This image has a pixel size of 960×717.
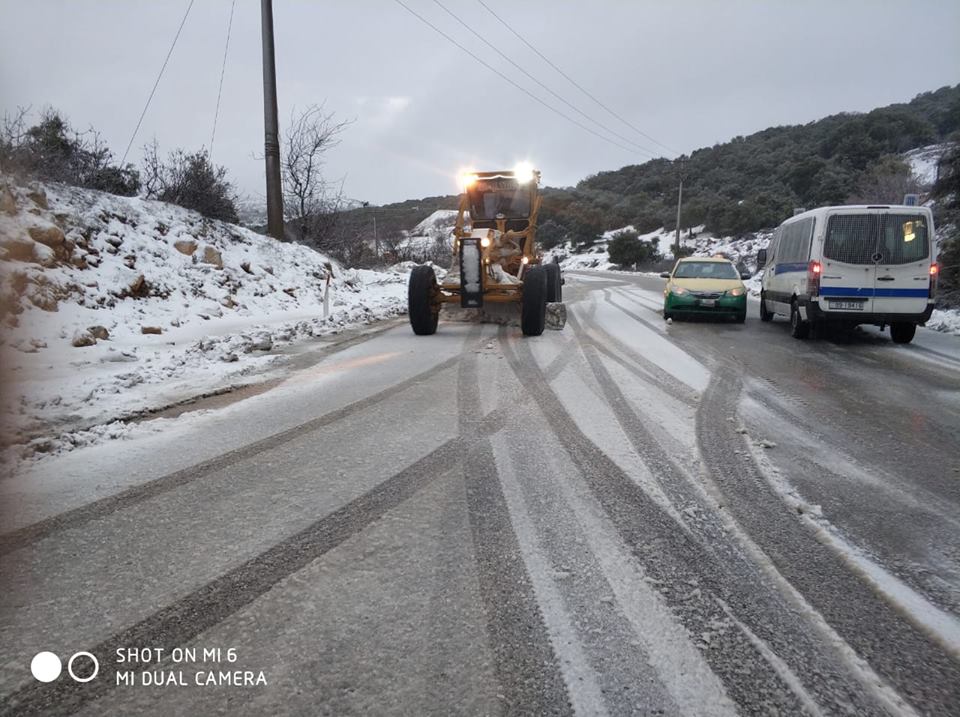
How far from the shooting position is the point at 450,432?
14.8ft

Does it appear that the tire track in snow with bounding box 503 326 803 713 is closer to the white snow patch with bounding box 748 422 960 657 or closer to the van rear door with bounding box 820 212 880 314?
the white snow patch with bounding box 748 422 960 657

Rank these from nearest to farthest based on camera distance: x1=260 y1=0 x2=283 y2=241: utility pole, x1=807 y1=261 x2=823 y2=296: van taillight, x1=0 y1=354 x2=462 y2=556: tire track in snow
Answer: x1=0 y1=354 x2=462 y2=556: tire track in snow
x1=807 y1=261 x2=823 y2=296: van taillight
x1=260 y1=0 x2=283 y2=241: utility pole

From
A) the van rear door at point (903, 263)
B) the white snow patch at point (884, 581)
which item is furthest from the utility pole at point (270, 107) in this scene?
the white snow patch at point (884, 581)

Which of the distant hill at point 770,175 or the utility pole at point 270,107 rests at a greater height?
the distant hill at point 770,175

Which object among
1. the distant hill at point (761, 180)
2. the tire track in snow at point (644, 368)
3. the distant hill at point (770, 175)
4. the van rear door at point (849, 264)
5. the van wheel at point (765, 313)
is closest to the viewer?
the tire track in snow at point (644, 368)

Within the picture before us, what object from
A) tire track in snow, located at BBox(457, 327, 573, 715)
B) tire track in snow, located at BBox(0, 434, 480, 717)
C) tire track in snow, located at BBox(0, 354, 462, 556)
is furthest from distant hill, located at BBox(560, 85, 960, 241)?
tire track in snow, located at BBox(0, 434, 480, 717)

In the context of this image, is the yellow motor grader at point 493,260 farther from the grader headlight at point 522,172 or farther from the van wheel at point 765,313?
the van wheel at point 765,313

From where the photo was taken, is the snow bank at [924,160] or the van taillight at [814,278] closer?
the van taillight at [814,278]

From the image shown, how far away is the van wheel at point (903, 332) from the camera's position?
30.1ft

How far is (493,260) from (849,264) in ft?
19.1

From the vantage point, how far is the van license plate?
900 cm

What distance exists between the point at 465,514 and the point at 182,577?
1.34 metres

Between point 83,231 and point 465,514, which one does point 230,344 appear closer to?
point 83,231

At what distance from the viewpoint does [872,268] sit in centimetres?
893
